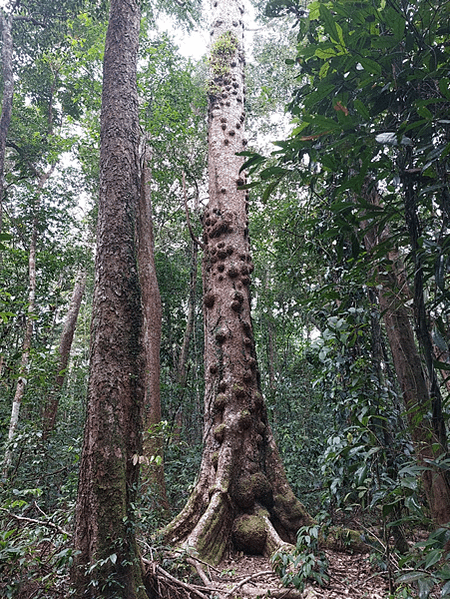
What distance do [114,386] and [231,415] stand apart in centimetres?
177

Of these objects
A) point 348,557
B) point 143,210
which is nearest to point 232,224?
point 143,210

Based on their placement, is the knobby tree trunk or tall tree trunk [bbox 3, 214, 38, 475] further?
tall tree trunk [bbox 3, 214, 38, 475]

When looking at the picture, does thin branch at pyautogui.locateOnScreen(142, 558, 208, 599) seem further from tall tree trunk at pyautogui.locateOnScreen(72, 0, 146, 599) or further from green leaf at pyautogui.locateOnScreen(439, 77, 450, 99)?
green leaf at pyautogui.locateOnScreen(439, 77, 450, 99)

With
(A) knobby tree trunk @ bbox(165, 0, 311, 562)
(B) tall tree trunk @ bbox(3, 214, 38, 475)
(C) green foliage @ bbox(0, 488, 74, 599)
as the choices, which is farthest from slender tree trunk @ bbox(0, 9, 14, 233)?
(C) green foliage @ bbox(0, 488, 74, 599)

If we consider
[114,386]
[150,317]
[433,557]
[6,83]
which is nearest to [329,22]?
[433,557]

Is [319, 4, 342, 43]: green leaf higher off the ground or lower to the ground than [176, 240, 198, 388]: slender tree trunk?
lower

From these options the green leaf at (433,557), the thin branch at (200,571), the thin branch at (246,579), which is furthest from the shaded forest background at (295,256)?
the thin branch at (246,579)

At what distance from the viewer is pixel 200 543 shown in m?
3.00

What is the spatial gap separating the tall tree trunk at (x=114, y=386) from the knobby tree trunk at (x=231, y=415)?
129cm

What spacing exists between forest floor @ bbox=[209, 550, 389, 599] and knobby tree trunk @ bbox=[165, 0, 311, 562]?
6.3 inches

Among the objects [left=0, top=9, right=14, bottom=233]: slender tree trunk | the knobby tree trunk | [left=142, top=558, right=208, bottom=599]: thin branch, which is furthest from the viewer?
[left=0, top=9, right=14, bottom=233]: slender tree trunk

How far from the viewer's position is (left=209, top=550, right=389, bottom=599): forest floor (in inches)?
94.6

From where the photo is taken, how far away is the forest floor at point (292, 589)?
7.88 ft

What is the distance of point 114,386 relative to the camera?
6.93 feet
